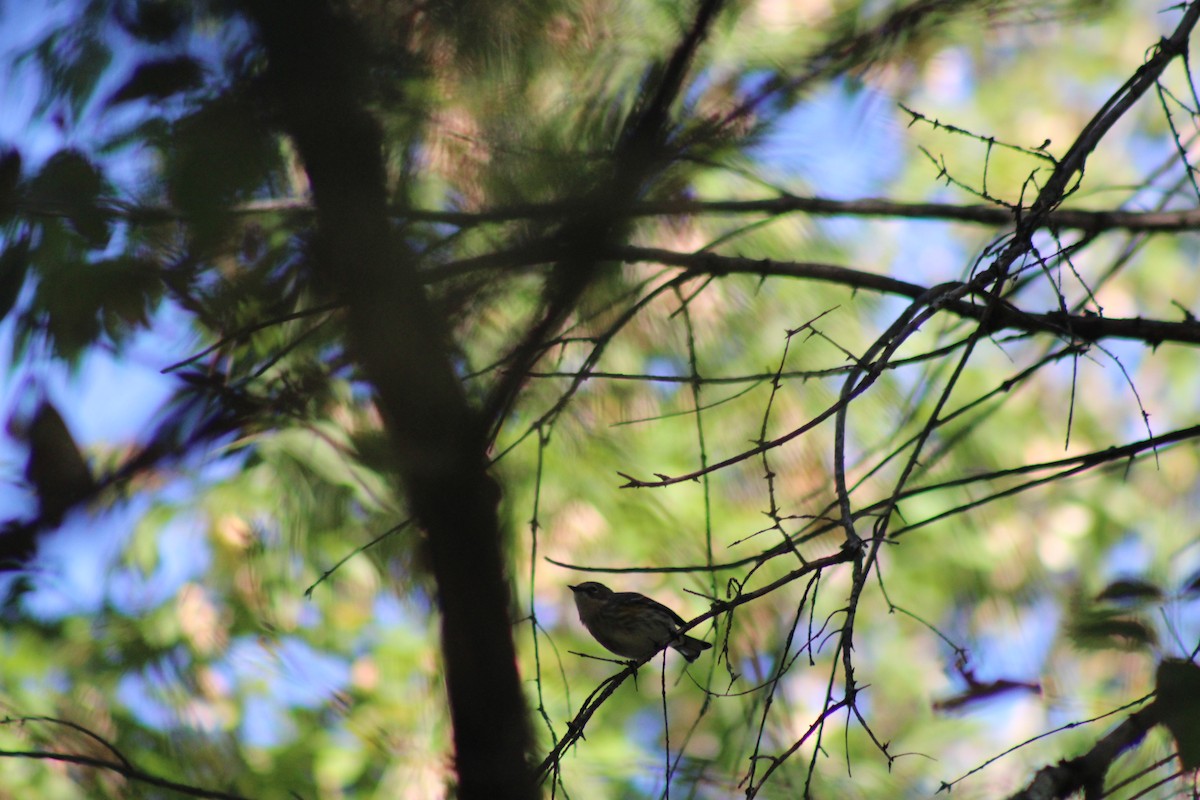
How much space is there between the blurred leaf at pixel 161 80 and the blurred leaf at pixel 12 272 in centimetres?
29

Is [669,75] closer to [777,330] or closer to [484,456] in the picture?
[484,456]

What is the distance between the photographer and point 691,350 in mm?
2221

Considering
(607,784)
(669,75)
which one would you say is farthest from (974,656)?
(669,75)

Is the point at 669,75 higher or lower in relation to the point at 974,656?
higher

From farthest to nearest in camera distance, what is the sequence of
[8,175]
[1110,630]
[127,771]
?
[127,771] → [8,175] → [1110,630]

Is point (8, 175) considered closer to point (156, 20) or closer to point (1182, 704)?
point (156, 20)

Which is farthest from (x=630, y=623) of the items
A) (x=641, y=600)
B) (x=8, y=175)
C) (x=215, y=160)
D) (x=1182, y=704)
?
(x=1182, y=704)

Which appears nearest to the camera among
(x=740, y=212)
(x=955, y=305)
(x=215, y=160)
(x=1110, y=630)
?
(x=1110, y=630)

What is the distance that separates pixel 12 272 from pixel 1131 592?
1.72 m

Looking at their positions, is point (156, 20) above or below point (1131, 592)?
above

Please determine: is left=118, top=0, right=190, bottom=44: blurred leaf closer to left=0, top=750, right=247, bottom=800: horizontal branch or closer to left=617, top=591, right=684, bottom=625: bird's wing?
left=0, top=750, right=247, bottom=800: horizontal branch

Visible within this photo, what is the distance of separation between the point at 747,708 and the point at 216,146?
59.6 inches

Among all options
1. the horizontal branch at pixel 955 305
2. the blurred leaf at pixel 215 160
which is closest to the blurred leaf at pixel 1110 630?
the horizontal branch at pixel 955 305

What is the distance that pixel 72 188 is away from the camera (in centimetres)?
167
